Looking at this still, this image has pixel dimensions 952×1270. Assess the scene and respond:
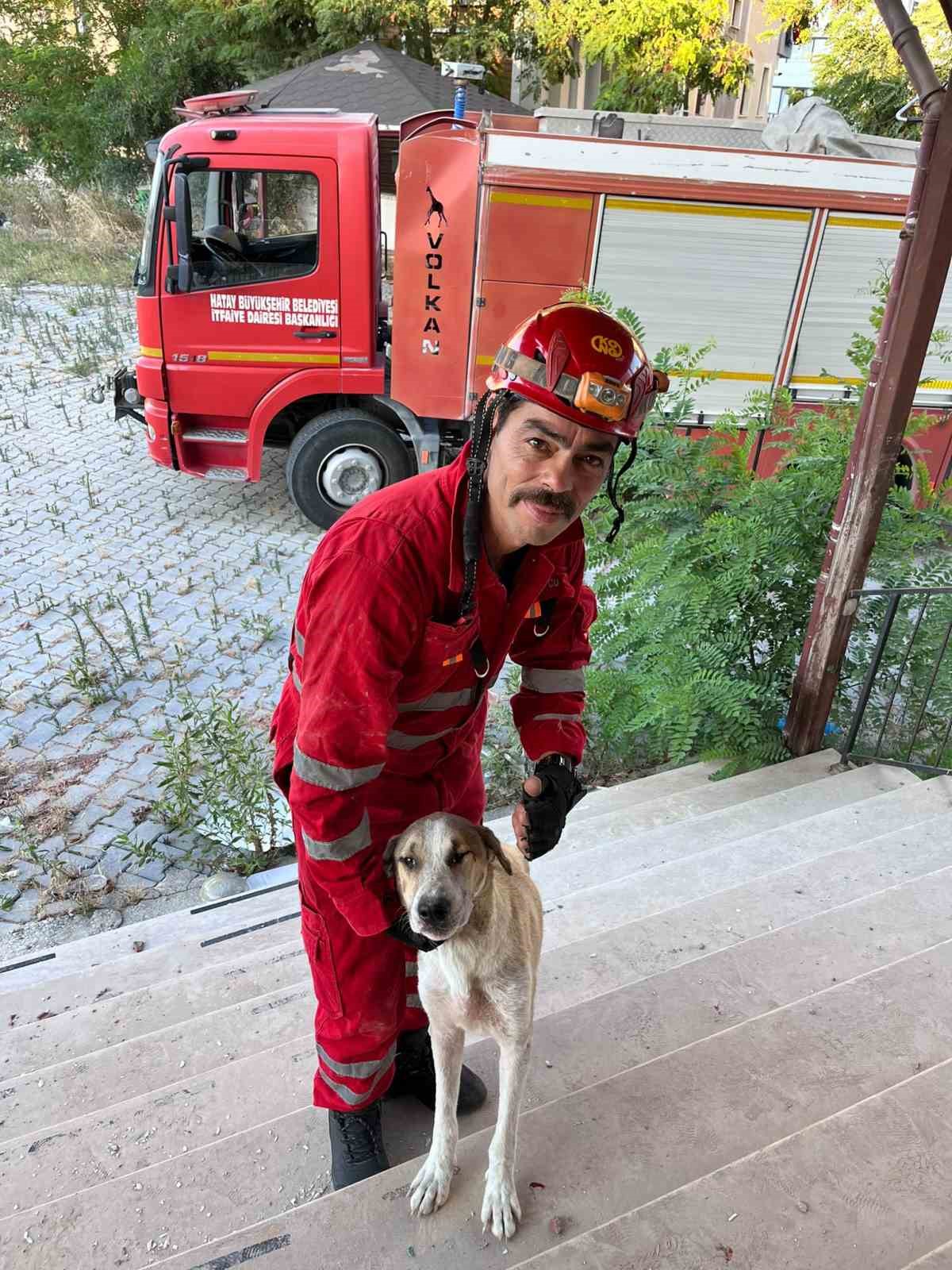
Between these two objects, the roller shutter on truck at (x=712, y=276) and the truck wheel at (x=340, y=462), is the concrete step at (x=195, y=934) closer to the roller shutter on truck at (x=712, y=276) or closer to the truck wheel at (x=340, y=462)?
the truck wheel at (x=340, y=462)

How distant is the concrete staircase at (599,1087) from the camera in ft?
6.21

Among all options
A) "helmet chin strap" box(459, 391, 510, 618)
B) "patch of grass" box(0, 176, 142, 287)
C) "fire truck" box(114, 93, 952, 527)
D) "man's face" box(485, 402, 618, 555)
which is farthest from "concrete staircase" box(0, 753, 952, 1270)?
"patch of grass" box(0, 176, 142, 287)

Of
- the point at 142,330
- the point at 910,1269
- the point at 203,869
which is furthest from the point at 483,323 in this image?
the point at 910,1269

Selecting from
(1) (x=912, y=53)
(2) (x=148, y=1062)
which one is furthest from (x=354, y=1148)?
(1) (x=912, y=53)

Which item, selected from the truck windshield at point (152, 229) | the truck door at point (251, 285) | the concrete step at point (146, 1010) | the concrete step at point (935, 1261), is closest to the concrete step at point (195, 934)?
the concrete step at point (146, 1010)

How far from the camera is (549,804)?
7.65ft

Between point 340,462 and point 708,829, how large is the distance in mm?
5491

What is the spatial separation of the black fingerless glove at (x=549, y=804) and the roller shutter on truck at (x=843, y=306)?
6463 mm

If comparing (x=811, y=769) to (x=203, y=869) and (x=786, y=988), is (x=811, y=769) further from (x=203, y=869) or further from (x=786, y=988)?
(x=203, y=869)

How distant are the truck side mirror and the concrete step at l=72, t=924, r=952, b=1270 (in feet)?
22.6

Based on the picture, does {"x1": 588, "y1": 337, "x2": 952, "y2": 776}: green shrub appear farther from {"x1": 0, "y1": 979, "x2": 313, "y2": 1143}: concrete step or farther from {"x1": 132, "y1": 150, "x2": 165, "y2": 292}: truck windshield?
{"x1": 132, "y1": 150, "x2": 165, "y2": 292}: truck windshield

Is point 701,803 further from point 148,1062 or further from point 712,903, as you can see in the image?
point 148,1062

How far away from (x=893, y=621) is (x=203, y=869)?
149 inches

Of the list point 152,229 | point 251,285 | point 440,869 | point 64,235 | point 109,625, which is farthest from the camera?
point 64,235
